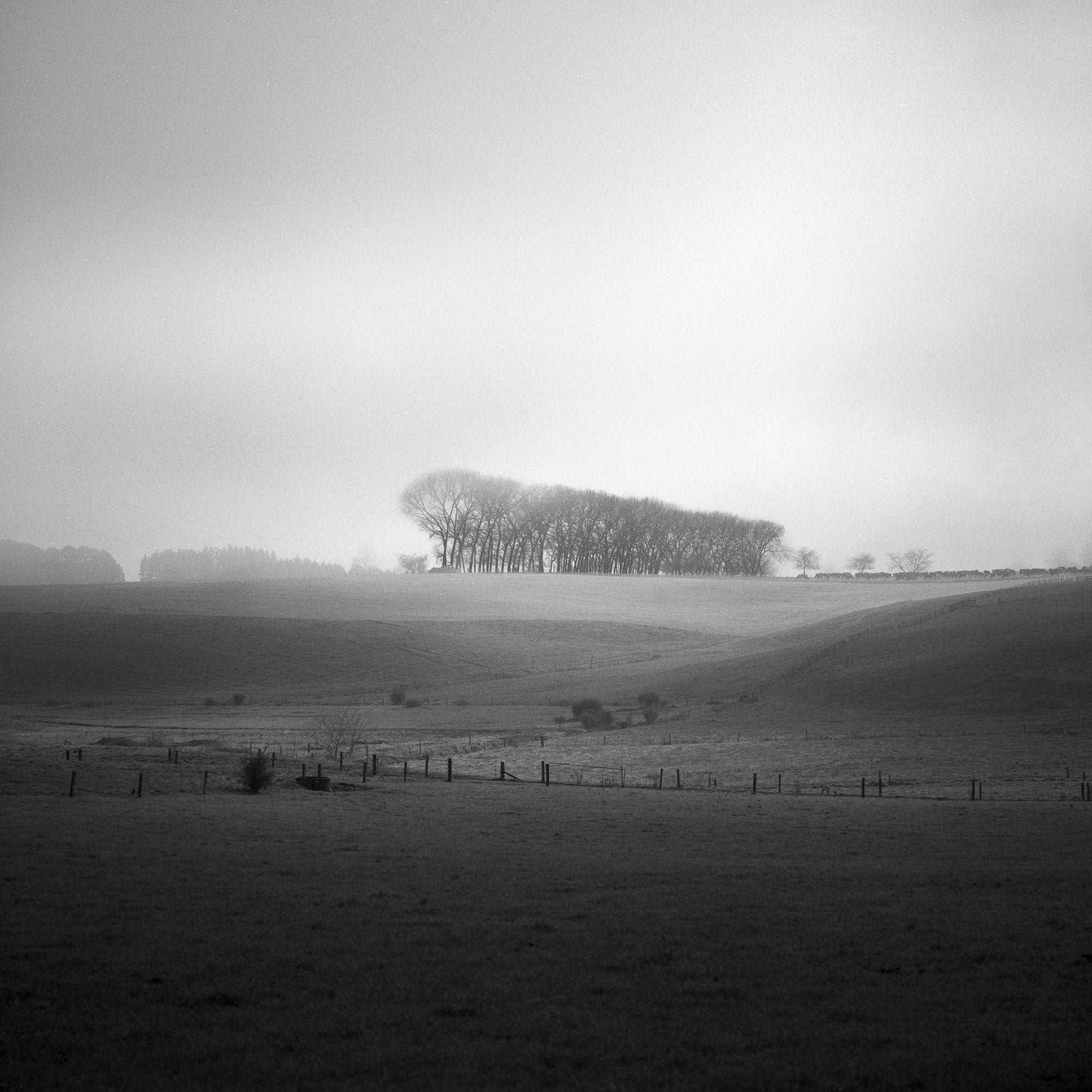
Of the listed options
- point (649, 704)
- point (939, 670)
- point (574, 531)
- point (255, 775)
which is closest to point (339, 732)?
point (255, 775)

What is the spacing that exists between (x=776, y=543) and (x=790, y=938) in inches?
7223

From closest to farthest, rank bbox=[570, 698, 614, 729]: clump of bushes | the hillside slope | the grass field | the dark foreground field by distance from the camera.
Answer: the dark foreground field → the grass field → the hillside slope → bbox=[570, 698, 614, 729]: clump of bushes

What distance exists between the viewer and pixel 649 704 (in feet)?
204

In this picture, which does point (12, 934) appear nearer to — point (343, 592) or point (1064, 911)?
point (1064, 911)


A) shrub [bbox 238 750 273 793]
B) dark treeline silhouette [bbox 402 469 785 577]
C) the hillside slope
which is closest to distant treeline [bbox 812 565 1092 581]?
dark treeline silhouette [bbox 402 469 785 577]

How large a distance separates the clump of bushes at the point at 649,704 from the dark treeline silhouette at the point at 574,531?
90.3 metres

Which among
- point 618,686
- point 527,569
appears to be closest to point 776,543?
point 527,569

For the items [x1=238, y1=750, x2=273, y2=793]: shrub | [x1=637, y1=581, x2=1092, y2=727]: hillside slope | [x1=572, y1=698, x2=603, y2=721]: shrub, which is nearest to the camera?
[x1=238, y1=750, x2=273, y2=793]: shrub

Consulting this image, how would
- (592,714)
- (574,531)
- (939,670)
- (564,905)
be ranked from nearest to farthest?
(564,905) < (592,714) < (939,670) < (574,531)

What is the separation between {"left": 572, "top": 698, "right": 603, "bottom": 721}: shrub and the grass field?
3.78 metres

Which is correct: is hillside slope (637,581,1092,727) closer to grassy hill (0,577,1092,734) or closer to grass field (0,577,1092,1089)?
grassy hill (0,577,1092,734)

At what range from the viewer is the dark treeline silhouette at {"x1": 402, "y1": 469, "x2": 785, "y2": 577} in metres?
154

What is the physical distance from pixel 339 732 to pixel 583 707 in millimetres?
18634

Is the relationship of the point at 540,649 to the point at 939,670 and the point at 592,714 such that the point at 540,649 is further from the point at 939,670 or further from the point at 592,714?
the point at 939,670
